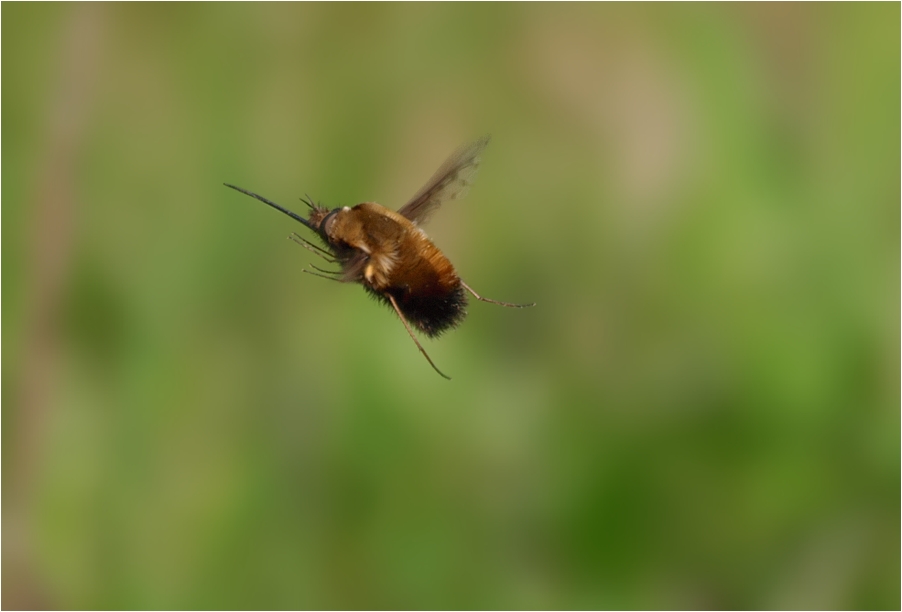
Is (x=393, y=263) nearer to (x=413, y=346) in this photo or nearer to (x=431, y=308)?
(x=431, y=308)

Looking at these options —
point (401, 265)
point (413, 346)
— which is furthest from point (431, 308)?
point (413, 346)

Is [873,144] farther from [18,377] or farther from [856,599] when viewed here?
[18,377]

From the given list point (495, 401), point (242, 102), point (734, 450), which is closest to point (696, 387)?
point (734, 450)

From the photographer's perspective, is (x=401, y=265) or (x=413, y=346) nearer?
(x=401, y=265)

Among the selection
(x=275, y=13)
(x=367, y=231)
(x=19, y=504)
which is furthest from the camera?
(x=275, y=13)

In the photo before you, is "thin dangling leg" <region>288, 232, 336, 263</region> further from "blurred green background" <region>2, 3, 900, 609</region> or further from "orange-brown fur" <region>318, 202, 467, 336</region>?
"blurred green background" <region>2, 3, 900, 609</region>

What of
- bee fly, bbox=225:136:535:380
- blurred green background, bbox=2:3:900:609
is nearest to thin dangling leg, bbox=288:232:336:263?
bee fly, bbox=225:136:535:380
